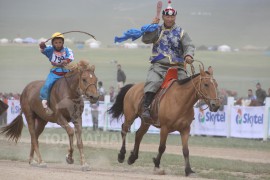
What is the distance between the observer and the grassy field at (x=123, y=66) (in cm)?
4022

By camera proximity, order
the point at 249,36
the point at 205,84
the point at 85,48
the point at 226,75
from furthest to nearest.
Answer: the point at 249,36 → the point at 85,48 → the point at 226,75 → the point at 205,84

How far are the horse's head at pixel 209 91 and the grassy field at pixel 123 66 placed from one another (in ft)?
81.9

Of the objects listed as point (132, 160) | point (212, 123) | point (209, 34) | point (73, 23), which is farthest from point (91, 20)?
point (132, 160)

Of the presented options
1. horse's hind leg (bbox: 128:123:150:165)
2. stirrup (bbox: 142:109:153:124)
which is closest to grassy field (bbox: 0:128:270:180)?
horse's hind leg (bbox: 128:123:150:165)

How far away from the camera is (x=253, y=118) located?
75.5ft

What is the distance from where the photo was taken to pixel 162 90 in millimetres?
13242

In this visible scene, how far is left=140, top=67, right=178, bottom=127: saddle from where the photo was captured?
43.2 ft

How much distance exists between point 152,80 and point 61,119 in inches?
77.3

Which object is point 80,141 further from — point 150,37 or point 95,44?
point 95,44

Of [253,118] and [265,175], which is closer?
[265,175]

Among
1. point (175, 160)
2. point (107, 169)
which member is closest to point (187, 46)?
point (107, 169)

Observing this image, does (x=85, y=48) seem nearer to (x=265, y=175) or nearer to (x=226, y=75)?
(x=226, y=75)

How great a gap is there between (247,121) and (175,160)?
741 cm

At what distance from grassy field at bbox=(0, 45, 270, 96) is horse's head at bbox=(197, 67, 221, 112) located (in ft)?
81.9
